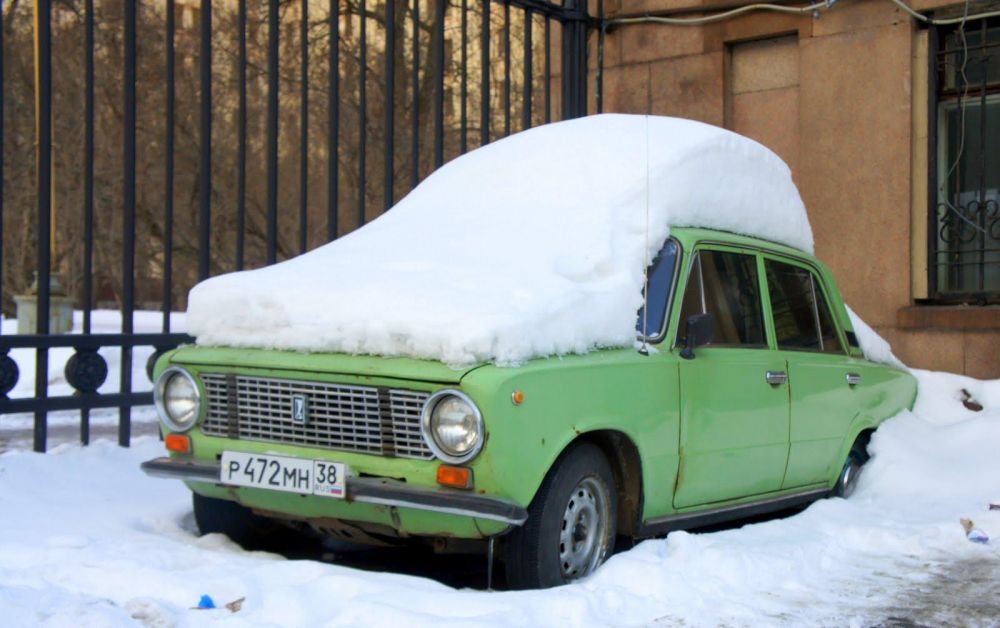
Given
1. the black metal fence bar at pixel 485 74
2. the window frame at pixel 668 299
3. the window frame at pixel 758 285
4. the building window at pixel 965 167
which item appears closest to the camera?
the window frame at pixel 668 299

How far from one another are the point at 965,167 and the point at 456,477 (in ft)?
23.5

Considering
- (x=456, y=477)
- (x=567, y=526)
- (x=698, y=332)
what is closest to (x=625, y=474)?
(x=567, y=526)

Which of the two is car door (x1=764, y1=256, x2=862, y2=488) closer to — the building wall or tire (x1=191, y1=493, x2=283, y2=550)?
tire (x1=191, y1=493, x2=283, y2=550)

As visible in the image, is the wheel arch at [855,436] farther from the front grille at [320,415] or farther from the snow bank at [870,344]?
the front grille at [320,415]

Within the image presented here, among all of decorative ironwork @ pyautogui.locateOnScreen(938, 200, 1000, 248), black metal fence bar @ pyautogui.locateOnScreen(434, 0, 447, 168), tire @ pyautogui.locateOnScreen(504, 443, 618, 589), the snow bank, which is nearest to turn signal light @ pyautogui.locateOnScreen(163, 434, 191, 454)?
tire @ pyautogui.locateOnScreen(504, 443, 618, 589)

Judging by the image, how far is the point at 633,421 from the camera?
4590mm

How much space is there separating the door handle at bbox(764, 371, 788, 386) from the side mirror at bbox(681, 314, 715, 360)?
28.6 inches

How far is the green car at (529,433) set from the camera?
404cm

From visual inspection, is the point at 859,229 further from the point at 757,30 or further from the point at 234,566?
the point at 234,566

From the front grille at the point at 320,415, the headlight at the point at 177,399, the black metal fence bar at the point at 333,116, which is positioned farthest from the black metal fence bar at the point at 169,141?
the front grille at the point at 320,415

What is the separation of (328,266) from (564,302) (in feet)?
3.81

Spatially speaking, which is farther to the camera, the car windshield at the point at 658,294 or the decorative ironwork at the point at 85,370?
the decorative ironwork at the point at 85,370

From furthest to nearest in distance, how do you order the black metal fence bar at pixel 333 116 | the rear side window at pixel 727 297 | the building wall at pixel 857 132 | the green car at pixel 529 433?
the building wall at pixel 857 132
the black metal fence bar at pixel 333 116
the rear side window at pixel 727 297
the green car at pixel 529 433

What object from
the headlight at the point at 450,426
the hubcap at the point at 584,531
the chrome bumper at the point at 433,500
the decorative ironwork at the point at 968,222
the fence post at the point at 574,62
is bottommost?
the hubcap at the point at 584,531
